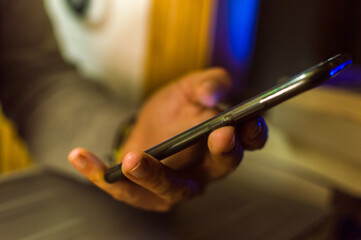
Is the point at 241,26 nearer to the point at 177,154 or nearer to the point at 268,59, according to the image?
the point at 268,59

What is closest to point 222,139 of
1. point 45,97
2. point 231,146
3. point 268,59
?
point 231,146

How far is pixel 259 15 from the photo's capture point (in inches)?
28.5

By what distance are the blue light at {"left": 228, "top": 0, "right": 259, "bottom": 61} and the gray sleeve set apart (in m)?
0.40

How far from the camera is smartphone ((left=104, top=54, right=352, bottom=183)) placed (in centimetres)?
20

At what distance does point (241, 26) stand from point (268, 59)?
14 centimetres

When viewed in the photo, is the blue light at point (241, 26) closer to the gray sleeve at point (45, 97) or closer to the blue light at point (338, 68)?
the gray sleeve at point (45, 97)

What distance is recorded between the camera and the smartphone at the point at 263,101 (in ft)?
0.66

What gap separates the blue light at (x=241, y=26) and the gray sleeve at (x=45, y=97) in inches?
15.7

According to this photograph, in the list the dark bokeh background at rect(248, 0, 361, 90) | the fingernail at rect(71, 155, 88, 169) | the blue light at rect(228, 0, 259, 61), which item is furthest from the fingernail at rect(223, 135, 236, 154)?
the blue light at rect(228, 0, 259, 61)

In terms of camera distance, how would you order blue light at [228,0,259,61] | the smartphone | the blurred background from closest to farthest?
the smartphone, the blurred background, blue light at [228,0,259,61]

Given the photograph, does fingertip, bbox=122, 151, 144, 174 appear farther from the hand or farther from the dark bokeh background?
the dark bokeh background

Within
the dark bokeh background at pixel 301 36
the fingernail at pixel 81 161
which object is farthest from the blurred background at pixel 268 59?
the fingernail at pixel 81 161

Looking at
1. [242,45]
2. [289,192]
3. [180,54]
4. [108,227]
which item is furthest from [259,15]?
[108,227]

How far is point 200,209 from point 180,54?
0.54 m
